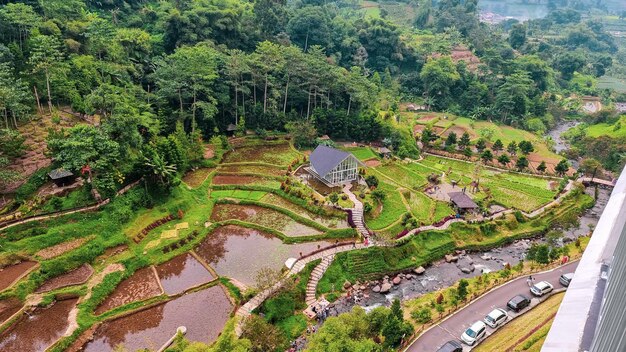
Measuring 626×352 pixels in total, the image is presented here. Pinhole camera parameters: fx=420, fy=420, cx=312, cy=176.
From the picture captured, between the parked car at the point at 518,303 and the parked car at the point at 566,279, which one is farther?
the parked car at the point at 566,279

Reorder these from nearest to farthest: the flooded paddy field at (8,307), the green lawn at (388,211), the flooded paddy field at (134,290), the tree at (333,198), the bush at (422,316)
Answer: the flooded paddy field at (8,307), the bush at (422,316), the flooded paddy field at (134,290), the green lawn at (388,211), the tree at (333,198)

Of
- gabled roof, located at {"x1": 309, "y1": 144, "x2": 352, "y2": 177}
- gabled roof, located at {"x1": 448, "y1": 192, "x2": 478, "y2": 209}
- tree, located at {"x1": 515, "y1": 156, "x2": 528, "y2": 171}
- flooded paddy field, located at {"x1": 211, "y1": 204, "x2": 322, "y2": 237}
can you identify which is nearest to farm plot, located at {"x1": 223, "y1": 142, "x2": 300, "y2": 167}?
gabled roof, located at {"x1": 309, "y1": 144, "x2": 352, "y2": 177}

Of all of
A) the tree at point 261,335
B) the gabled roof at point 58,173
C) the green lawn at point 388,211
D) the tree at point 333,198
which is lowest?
the tree at point 261,335

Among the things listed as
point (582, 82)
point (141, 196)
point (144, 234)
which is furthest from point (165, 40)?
point (582, 82)

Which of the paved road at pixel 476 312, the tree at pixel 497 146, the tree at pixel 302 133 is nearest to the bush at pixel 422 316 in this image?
the paved road at pixel 476 312

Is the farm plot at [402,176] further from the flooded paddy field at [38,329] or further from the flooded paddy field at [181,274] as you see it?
the flooded paddy field at [38,329]

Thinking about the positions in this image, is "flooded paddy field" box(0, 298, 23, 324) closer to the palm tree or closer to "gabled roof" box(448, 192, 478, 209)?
the palm tree
